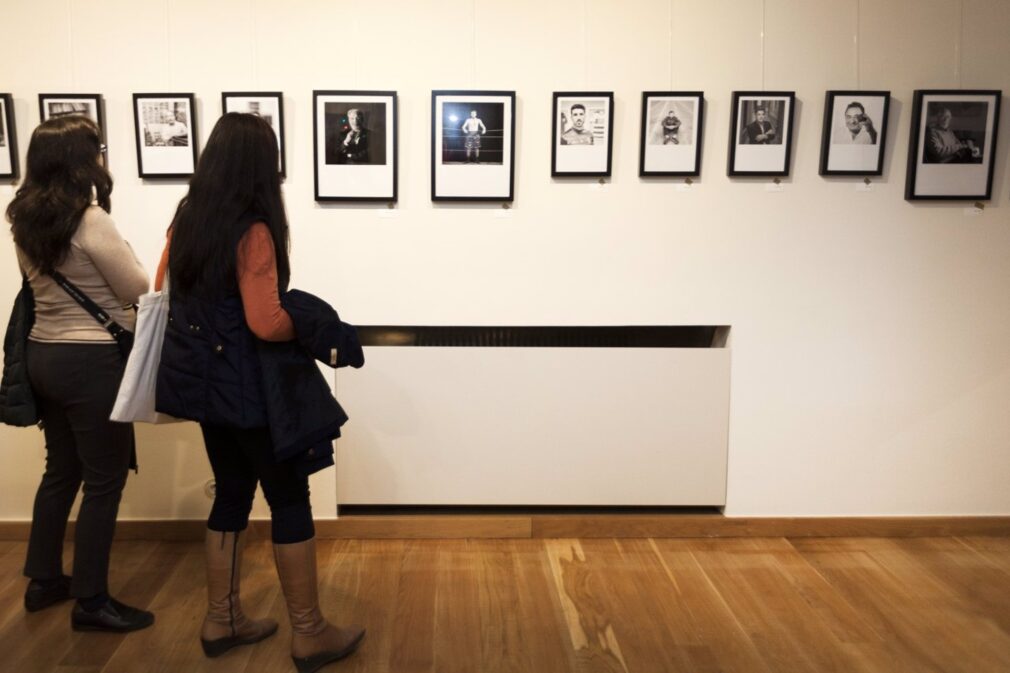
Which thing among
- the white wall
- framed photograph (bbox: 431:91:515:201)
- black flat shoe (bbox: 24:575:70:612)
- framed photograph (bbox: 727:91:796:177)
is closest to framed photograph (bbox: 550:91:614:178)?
the white wall

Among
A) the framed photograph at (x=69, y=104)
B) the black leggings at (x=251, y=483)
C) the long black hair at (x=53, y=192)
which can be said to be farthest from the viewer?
the framed photograph at (x=69, y=104)

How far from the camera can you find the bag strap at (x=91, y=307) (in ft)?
7.79

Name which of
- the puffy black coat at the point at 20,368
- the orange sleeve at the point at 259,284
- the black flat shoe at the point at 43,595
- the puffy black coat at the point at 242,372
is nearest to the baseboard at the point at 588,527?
the black flat shoe at the point at 43,595

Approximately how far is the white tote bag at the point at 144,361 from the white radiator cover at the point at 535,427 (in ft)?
3.50

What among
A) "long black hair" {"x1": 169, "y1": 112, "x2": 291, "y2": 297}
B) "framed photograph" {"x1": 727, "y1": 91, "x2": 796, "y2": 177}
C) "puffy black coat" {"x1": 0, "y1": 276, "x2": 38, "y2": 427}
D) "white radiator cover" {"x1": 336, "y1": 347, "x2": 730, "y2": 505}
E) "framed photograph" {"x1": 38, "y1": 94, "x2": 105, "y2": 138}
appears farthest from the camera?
"white radiator cover" {"x1": 336, "y1": 347, "x2": 730, "y2": 505}

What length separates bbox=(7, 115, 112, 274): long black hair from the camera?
230 centimetres

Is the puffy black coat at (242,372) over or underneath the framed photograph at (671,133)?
underneath

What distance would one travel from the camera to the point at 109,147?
10.2 ft

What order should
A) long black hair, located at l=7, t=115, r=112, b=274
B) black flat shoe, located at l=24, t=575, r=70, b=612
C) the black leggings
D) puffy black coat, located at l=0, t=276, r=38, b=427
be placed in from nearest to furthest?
the black leggings, long black hair, located at l=7, t=115, r=112, b=274, puffy black coat, located at l=0, t=276, r=38, b=427, black flat shoe, located at l=24, t=575, r=70, b=612

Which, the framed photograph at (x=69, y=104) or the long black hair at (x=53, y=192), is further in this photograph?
the framed photograph at (x=69, y=104)

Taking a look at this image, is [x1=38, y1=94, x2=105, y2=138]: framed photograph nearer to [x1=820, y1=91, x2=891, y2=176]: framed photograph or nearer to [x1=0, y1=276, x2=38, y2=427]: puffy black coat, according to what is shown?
[x1=0, y1=276, x2=38, y2=427]: puffy black coat

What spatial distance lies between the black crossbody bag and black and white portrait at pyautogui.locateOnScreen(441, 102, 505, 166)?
52.5 inches

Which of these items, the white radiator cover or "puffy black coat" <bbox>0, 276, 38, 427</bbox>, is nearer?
"puffy black coat" <bbox>0, 276, 38, 427</bbox>

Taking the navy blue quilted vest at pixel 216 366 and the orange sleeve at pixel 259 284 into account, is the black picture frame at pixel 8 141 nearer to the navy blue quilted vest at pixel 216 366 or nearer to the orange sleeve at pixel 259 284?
the navy blue quilted vest at pixel 216 366
